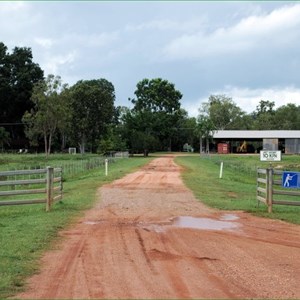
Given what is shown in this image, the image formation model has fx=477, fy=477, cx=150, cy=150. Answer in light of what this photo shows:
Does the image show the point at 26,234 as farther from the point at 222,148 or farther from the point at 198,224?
the point at 222,148

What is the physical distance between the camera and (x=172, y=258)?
26.6 feet

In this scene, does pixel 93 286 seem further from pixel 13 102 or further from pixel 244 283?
pixel 13 102

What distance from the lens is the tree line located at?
69.3 m

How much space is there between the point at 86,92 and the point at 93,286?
2777 inches

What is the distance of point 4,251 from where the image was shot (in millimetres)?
8406

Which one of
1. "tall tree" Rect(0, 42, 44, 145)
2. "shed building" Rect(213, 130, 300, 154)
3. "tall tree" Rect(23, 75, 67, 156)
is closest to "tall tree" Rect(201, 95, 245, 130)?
"shed building" Rect(213, 130, 300, 154)

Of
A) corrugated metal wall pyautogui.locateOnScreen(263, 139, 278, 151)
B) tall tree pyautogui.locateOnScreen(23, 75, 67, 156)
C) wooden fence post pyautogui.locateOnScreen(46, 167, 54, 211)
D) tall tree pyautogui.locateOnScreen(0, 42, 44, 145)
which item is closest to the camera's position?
wooden fence post pyautogui.locateOnScreen(46, 167, 54, 211)

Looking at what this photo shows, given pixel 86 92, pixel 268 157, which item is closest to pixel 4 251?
pixel 268 157

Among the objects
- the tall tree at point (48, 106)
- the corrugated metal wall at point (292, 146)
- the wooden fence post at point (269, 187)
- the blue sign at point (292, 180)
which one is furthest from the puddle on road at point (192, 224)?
the corrugated metal wall at point (292, 146)

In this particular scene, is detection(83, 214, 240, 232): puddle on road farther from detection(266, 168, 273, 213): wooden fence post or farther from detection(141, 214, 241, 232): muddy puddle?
detection(266, 168, 273, 213): wooden fence post

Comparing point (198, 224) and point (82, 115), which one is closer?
point (198, 224)

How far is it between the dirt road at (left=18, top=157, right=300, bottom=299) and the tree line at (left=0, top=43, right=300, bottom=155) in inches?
2249

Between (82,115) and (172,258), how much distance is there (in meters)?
69.4

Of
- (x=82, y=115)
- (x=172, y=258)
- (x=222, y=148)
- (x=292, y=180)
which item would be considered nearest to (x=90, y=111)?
(x=82, y=115)
